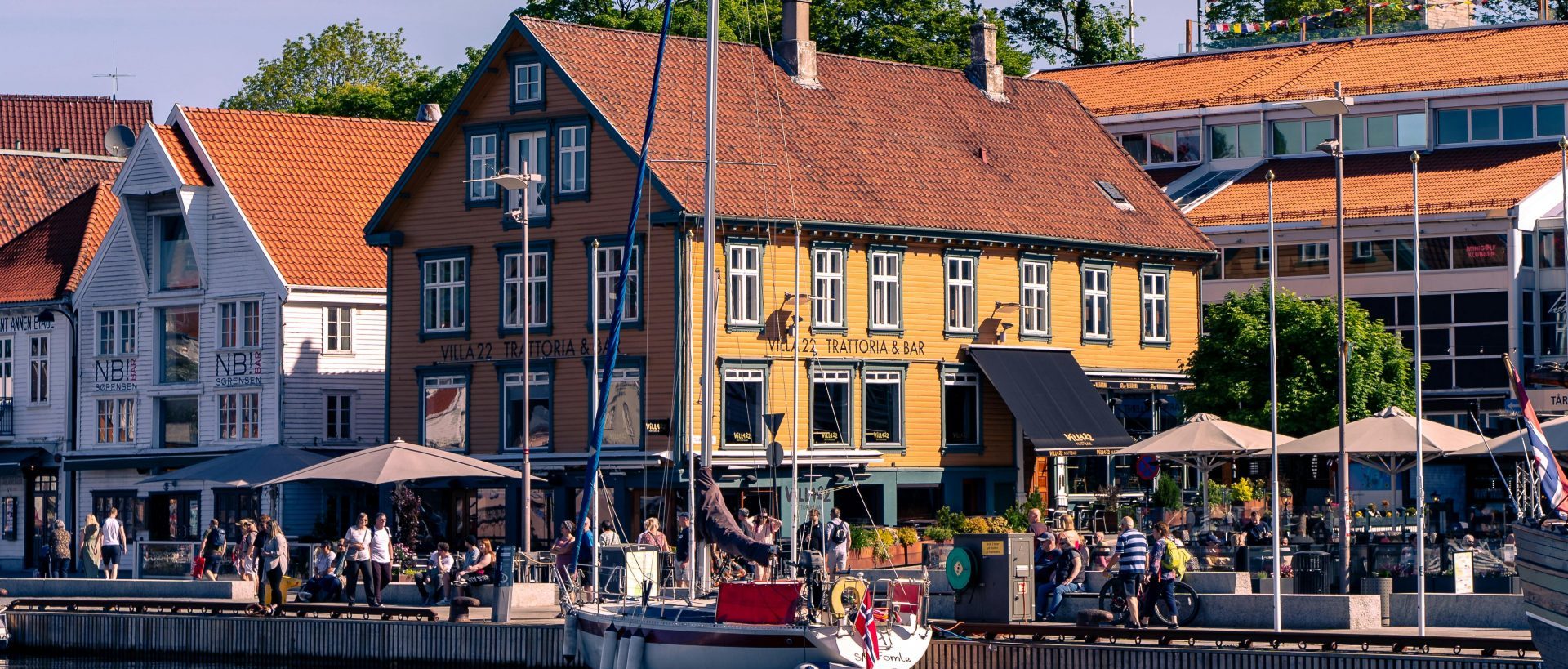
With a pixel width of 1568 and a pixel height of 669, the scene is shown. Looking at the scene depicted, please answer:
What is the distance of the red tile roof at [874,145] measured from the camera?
169 ft

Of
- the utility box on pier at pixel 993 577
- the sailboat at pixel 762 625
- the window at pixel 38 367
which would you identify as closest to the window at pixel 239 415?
the window at pixel 38 367

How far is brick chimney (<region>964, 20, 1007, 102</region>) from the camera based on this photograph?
200 feet

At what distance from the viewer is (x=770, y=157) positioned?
2072 inches

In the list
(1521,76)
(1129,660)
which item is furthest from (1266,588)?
(1521,76)

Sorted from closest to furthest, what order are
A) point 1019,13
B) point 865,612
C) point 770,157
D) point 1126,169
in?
point 865,612 → point 770,157 → point 1126,169 → point 1019,13

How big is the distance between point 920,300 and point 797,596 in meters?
23.9

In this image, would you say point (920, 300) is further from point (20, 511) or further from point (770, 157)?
point (20, 511)

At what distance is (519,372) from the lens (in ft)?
172

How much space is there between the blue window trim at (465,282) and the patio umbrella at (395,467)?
7.95 metres

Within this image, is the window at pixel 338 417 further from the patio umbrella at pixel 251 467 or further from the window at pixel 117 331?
the patio umbrella at pixel 251 467

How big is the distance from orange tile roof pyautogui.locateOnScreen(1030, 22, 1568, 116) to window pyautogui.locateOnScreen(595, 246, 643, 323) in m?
20.0

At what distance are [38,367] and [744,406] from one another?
22.5 meters

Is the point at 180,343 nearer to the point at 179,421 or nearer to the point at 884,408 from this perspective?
the point at 179,421

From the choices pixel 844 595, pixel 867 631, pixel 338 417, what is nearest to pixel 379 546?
pixel 844 595
